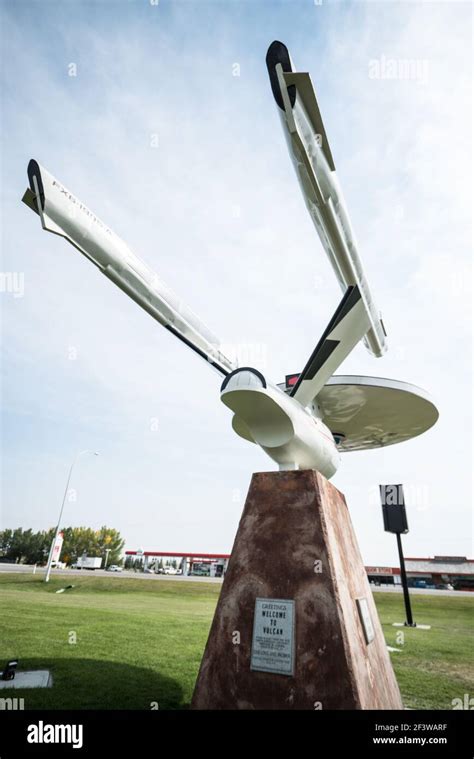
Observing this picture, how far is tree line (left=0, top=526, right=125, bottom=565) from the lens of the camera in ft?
261

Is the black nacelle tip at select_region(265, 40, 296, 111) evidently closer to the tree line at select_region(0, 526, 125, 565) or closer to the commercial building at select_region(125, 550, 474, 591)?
the commercial building at select_region(125, 550, 474, 591)

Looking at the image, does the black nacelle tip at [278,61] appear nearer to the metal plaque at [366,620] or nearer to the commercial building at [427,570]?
the metal plaque at [366,620]

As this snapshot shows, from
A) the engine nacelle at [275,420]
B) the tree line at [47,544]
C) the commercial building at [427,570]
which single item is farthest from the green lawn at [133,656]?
the tree line at [47,544]

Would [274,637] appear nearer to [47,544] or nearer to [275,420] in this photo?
[275,420]

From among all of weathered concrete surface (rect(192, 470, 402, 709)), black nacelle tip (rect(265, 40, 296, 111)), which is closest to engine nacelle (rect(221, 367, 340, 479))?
weathered concrete surface (rect(192, 470, 402, 709))

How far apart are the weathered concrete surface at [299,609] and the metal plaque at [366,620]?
0.11 meters

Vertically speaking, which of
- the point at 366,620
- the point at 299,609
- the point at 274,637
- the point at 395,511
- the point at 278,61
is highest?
the point at 278,61

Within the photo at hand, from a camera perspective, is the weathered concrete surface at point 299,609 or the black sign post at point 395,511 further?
the black sign post at point 395,511

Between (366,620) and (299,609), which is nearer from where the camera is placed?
(299,609)

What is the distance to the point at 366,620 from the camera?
566 cm

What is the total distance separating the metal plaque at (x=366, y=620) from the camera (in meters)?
5.49

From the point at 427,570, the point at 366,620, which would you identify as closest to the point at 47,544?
the point at 427,570

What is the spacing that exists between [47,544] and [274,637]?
89412mm
